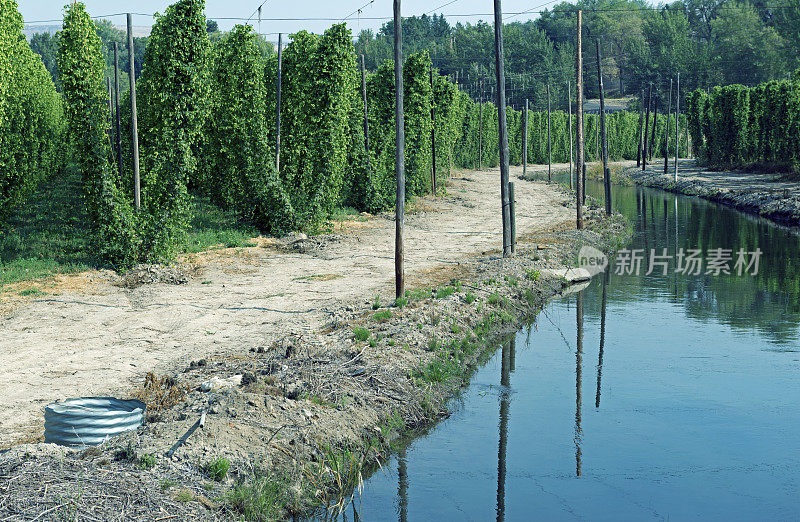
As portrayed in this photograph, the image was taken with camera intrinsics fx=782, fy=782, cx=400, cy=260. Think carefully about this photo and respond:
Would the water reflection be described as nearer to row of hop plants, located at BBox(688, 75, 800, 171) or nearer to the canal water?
the canal water

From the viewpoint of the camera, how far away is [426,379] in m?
12.8

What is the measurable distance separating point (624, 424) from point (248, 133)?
1872 cm

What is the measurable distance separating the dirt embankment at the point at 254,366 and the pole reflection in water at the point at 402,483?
32cm

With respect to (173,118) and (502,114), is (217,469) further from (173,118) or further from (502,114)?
(502,114)

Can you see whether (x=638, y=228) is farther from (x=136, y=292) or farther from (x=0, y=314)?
(x=0, y=314)

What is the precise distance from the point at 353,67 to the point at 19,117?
12.0 meters

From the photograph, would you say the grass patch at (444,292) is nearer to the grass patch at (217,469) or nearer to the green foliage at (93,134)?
the green foliage at (93,134)

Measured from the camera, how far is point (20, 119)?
27.9m

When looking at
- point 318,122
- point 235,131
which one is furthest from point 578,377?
point 235,131

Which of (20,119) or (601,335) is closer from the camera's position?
(601,335)

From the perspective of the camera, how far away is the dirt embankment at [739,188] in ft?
118

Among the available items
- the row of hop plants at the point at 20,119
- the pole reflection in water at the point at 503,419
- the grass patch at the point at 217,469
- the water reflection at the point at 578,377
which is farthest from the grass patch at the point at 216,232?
the grass patch at the point at 217,469

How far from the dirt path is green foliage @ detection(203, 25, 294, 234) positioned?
1625mm

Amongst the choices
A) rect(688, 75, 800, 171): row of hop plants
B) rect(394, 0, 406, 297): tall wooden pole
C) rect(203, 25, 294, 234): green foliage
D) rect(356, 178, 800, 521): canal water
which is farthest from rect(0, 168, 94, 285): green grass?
rect(688, 75, 800, 171): row of hop plants
